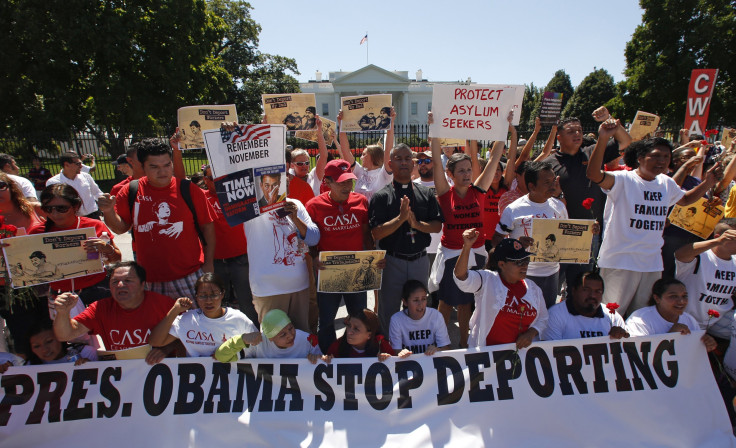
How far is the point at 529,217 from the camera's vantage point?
3.91 metres

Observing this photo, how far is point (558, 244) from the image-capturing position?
11.8 ft

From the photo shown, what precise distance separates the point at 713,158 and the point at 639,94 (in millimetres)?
27570

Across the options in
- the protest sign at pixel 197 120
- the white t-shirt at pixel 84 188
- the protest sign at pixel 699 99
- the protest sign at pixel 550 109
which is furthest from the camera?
the white t-shirt at pixel 84 188

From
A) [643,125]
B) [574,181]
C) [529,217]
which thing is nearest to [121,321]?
[529,217]

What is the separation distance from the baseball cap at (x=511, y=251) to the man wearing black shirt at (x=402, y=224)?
655mm

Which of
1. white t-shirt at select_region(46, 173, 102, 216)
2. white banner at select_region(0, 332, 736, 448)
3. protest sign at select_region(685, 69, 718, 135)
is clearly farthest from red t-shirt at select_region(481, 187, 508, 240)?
white t-shirt at select_region(46, 173, 102, 216)

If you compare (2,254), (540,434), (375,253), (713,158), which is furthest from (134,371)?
(713,158)

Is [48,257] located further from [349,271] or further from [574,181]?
[574,181]

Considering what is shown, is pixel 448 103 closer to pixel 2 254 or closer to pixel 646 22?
pixel 2 254

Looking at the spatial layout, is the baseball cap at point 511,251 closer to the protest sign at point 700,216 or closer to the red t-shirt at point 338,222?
the red t-shirt at point 338,222

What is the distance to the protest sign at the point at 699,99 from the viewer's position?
24.8 ft

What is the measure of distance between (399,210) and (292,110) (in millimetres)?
2912

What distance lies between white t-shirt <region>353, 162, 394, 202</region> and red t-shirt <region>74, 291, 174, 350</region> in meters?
2.79

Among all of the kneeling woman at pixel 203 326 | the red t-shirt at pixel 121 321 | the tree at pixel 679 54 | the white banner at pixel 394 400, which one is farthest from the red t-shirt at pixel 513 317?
the tree at pixel 679 54
